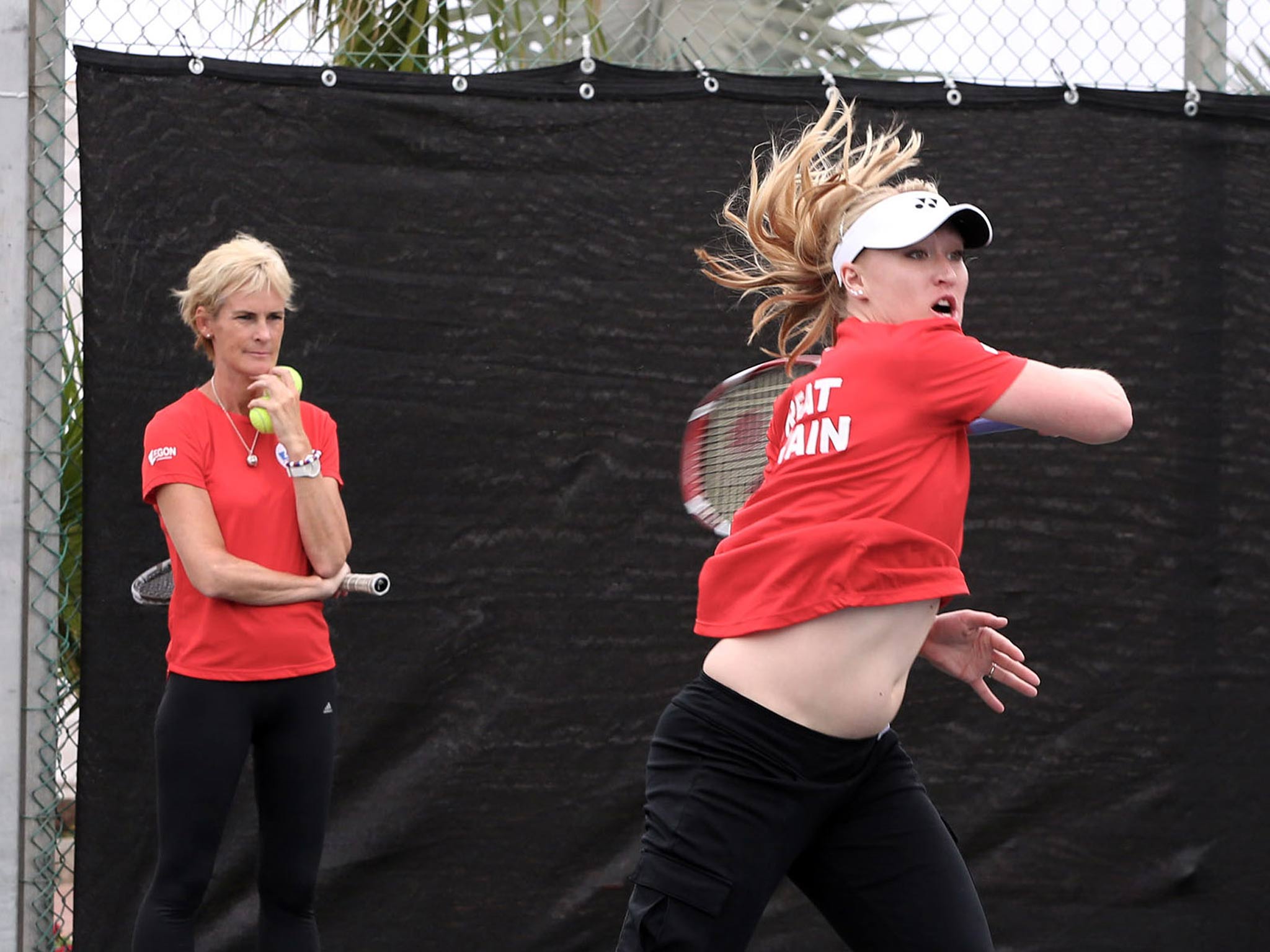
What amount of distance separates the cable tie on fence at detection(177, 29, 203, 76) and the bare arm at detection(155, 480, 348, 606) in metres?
1.20

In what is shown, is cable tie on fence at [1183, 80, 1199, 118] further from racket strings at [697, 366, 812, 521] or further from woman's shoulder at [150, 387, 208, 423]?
woman's shoulder at [150, 387, 208, 423]

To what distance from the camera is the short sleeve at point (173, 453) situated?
293 centimetres

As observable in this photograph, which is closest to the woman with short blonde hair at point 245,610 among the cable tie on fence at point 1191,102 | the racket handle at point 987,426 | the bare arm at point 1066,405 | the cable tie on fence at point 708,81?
the cable tie on fence at point 708,81

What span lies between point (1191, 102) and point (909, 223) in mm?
1984

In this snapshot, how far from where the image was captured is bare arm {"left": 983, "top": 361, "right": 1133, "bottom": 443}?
200 centimetres

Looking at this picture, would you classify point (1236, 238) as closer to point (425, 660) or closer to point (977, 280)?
point (977, 280)

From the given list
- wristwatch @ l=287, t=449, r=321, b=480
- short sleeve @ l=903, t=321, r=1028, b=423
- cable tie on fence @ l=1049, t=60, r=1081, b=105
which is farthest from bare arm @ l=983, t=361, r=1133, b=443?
cable tie on fence @ l=1049, t=60, r=1081, b=105

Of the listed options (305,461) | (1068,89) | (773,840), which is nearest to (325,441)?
(305,461)

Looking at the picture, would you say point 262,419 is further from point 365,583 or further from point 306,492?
point 365,583

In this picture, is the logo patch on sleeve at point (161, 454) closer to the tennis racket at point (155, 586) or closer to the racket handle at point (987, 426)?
the tennis racket at point (155, 586)

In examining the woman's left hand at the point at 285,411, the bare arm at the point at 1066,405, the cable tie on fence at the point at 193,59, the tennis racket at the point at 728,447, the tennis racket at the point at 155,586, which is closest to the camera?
the bare arm at the point at 1066,405

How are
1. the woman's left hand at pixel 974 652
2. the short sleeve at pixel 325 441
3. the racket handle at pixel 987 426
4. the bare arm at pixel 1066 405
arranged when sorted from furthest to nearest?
the short sleeve at pixel 325 441 < the woman's left hand at pixel 974 652 < the racket handle at pixel 987 426 < the bare arm at pixel 1066 405

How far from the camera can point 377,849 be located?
142 inches

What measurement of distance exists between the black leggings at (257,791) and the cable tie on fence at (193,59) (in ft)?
5.11
